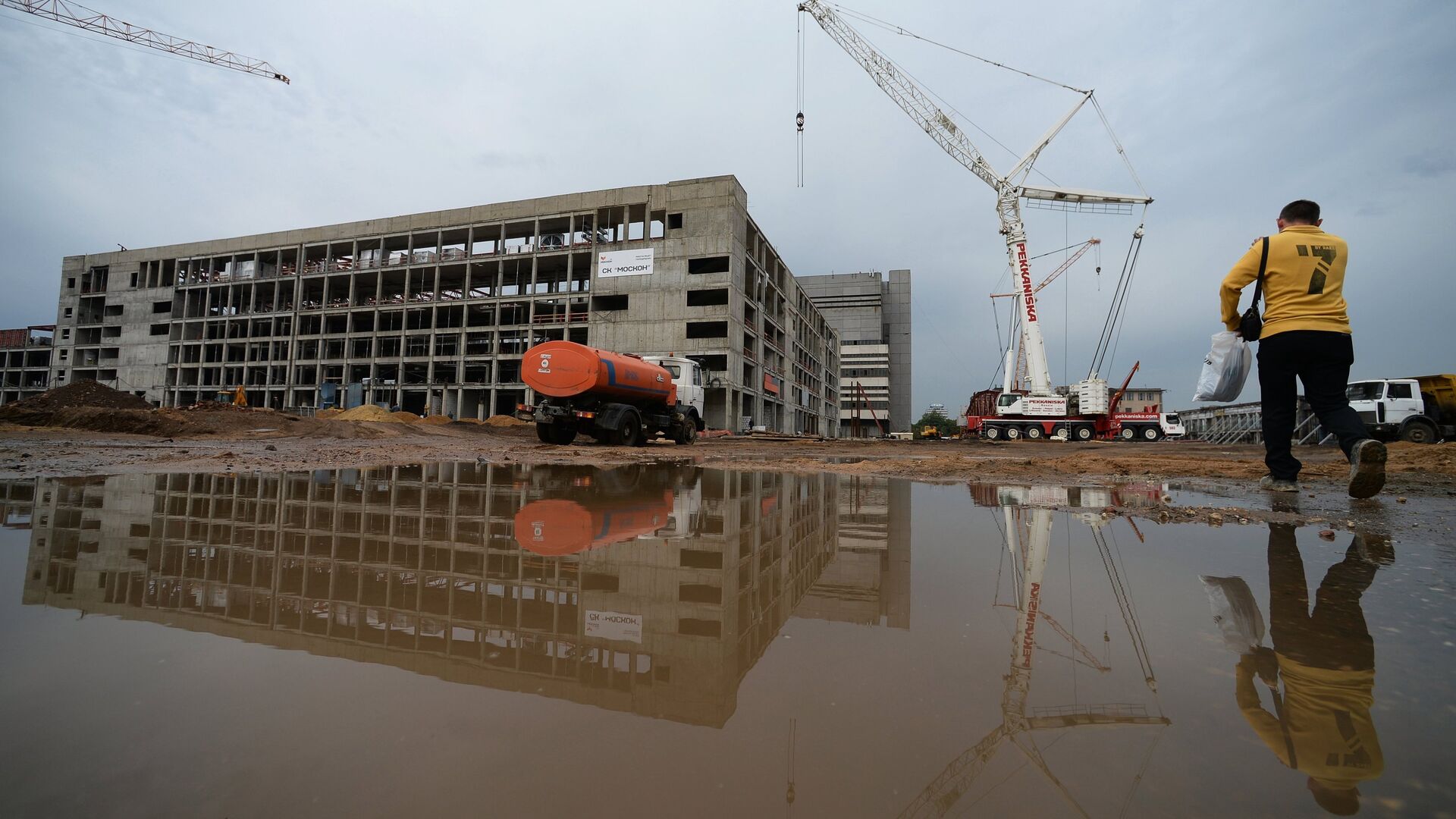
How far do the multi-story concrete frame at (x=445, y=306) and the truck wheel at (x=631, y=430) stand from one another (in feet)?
63.9

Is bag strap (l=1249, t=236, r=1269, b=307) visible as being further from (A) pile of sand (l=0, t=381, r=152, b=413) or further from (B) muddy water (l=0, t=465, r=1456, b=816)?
(A) pile of sand (l=0, t=381, r=152, b=413)

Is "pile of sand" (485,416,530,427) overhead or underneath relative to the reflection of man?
overhead

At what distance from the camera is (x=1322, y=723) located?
1.25m

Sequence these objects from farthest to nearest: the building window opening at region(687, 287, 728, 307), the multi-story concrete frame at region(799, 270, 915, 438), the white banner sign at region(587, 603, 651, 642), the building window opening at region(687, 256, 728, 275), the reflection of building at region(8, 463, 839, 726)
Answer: the multi-story concrete frame at region(799, 270, 915, 438)
the building window opening at region(687, 287, 728, 307)
the building window opening at region(687, 256, 728, 275)
the white banner sign at region(587, 603, 651, 642)
the reflection of building at region(8, 463, 839, 726)

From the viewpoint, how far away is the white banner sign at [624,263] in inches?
1459

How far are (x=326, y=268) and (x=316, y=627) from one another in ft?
172

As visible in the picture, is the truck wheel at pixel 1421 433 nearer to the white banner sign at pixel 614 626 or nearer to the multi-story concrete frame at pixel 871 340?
the white banner sign at pixel 614 626

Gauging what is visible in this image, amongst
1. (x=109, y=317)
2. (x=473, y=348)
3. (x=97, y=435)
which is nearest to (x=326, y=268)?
(x=473, y=348)

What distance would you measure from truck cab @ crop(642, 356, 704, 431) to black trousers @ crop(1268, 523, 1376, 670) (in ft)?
56.9

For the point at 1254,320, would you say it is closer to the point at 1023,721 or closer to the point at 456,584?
the point at 1023,721

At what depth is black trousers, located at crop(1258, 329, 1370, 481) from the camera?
188 inches

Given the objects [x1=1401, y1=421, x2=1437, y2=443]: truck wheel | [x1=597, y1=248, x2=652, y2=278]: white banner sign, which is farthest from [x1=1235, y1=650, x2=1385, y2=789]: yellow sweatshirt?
[x1=597, y1=248, x2=652, y2=278]: white banner sign

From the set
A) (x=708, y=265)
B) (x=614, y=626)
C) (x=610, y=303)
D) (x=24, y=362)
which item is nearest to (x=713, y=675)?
(x=614, y=626)

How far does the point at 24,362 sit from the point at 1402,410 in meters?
96.9
